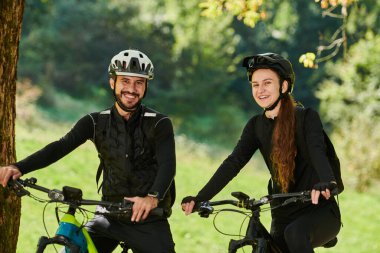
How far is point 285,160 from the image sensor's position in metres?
5.50

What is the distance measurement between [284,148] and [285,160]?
9 cm

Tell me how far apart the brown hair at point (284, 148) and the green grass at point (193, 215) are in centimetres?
596

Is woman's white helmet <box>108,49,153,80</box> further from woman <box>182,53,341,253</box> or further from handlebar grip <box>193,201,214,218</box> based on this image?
handlebar grip <box>193,201,214,218</box>

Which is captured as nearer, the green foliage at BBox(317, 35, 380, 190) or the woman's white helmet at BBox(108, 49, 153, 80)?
the woman's white helmet at BBox(108, 49, 153, 80)

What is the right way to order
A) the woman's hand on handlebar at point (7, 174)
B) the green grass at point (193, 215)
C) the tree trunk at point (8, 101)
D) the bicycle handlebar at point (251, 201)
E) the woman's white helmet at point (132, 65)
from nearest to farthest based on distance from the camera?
1. the bicycle handlebar at point (251, 201)
2. the woman's hand on handlebar at point (7, 174)
3. the woman's white helmet at point (132, 65)
4. the tree trunk at point (8, 101)
5. the green grass at point (193, 215)

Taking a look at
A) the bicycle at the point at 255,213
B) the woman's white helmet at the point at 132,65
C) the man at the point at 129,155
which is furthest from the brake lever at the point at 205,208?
the woman's white helmet at the point at 132,65

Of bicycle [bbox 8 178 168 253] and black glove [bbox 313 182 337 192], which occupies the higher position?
black glove [bbox 313 182 337 192]

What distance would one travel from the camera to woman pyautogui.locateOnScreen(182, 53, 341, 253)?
5281 millimetres

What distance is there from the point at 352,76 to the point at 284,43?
23891 mm

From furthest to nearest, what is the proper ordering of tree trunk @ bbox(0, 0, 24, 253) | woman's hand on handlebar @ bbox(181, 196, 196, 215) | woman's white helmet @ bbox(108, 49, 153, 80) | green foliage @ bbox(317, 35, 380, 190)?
green foliage @ bbox(317, 35, 380, 190)
tree trunk @ bbox(0, 0, 24, 253)
woman's white helmet @ bbox(108, 49, 153, 80)
woman's hand on handlebar @ bbox(181, 196, 196, 215)

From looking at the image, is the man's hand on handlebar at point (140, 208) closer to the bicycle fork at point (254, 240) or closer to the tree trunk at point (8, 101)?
the bicycle fork at point (254, 240)

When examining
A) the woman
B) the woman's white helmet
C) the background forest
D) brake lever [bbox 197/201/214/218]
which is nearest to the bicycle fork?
the woman

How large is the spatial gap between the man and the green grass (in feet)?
18.1

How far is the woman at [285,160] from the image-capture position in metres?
5.28
